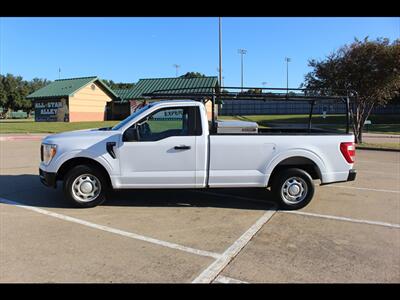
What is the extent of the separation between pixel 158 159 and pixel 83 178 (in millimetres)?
1327

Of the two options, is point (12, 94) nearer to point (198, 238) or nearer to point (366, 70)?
point (366, 70)

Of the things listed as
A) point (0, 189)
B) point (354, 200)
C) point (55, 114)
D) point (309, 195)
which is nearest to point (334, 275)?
point (309, 195)

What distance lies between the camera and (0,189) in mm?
8109

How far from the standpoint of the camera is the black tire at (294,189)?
6863 millimetres

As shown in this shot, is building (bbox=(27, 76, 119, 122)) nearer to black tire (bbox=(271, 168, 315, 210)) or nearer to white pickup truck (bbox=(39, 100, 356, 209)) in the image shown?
white pickup truck (bbox=(39, 100, 356, 209))

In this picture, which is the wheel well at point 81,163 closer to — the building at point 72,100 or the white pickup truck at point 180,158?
the white pickup truck at point 180,158

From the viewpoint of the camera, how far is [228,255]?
4.65m

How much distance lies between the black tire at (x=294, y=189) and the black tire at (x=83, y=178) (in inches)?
117

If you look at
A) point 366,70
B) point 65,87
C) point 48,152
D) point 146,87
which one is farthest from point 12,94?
point 48,152

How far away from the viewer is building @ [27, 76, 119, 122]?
46469 mm

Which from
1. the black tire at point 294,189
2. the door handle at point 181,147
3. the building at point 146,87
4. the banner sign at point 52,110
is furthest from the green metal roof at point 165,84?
the door handle at point 181,147

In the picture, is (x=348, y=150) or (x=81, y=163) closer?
(x=81, y=163)

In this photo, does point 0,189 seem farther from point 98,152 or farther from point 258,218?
point 258,218

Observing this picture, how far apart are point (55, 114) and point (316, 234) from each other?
A: 46039mm
